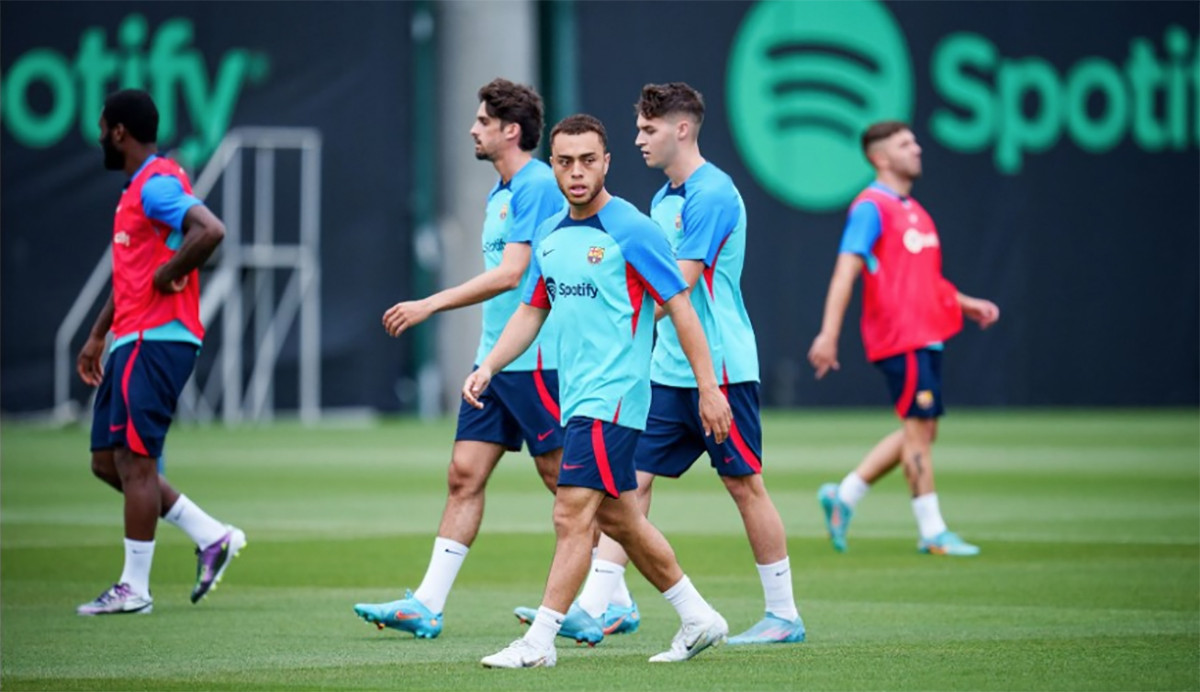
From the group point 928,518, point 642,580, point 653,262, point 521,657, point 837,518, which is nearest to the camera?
point 521,657

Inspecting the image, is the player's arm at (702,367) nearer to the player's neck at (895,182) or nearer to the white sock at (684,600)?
the white sock at (684,600)

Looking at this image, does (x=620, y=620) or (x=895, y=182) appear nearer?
(x=620, y=620)

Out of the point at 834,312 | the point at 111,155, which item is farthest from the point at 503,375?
the point at 834,312

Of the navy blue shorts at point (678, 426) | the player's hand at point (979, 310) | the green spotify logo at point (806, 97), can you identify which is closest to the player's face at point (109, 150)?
the navy blue shorts at point (678, 426)

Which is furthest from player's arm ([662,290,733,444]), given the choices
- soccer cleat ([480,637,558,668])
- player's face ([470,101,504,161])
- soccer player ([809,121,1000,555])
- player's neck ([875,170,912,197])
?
player's neck ([875,170,912,197])

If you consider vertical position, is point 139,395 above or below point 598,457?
below

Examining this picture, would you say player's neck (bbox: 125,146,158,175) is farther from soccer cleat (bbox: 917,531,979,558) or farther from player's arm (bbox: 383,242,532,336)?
soccer cleat (bbox: 917,531,979,558)

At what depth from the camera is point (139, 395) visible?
32.2 feet

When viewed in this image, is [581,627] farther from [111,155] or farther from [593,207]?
[111,155]

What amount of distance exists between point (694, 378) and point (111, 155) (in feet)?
10.6

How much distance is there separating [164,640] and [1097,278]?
74.2 ft

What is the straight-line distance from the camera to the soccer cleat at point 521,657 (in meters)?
7.66

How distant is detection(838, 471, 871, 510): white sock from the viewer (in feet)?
41.6

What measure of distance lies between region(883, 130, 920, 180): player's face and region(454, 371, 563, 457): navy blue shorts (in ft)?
14.7
